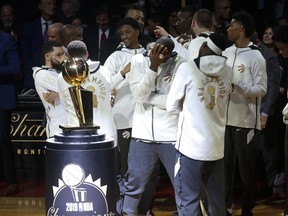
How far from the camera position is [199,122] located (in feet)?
19.1

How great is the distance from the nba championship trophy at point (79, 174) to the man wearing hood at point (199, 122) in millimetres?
1327

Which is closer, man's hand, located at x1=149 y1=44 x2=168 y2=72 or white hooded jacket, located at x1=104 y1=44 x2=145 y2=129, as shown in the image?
man's hand, located at x1=149 y1=44 x2=168 y2=72

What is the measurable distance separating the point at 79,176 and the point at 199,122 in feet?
5.14

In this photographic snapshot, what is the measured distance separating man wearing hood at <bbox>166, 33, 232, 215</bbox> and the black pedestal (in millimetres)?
1360

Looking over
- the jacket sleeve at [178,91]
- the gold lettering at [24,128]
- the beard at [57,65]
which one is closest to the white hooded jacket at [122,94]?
the beard at [57,65]

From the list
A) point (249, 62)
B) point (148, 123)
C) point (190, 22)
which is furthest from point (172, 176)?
point (190, 22)

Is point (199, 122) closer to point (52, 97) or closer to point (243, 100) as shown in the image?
point (243, 100)

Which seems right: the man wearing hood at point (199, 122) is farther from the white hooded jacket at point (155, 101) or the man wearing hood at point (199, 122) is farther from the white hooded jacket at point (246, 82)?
the white hooded jacket at point (246, 82)

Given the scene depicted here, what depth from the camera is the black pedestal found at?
446cm

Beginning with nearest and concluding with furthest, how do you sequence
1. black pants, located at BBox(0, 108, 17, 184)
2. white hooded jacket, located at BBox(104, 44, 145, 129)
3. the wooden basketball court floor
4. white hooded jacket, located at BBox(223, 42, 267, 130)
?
1. white hooded jacket, located at BBox(223, 42, 267, 130)
2. white hooded jacket, located at BBox(104, 44, 145, 129)
3. the wooden basketball court floor
4. black pants, located at BBox(0, 108, 17, 184)

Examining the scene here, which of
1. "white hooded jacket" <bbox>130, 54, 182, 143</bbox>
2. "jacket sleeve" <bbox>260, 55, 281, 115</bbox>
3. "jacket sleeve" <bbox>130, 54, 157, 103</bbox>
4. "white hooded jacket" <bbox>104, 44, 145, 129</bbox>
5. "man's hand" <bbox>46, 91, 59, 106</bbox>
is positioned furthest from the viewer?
"jacket sleeve" <bbox>260, 55, 281, 115</bbox>

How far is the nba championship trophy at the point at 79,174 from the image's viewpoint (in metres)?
4.46

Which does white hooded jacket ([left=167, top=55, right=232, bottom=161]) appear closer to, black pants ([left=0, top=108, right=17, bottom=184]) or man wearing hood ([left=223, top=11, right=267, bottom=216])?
man wearing hood ([left=223, top=11, right=267, bottom=216])

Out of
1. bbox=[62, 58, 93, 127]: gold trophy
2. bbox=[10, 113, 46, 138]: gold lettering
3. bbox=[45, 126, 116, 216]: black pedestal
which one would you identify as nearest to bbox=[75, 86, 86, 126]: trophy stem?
bbox=[62, 58, 93, 127]: gold trophy
